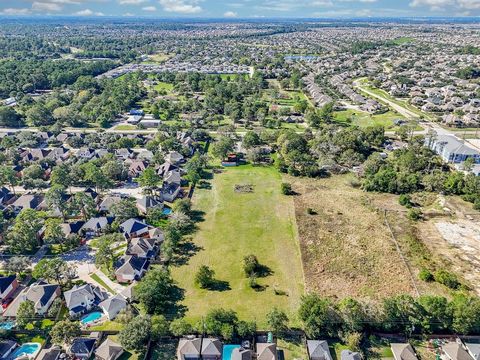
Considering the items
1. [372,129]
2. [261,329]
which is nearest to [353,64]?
[372,129]

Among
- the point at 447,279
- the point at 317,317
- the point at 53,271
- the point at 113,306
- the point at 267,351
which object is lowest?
the point at 447,279

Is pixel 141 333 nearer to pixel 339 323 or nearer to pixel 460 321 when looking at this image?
pixel 339 323

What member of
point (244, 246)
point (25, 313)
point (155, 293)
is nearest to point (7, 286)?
point (25, 313)

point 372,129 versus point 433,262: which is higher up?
point 372,129

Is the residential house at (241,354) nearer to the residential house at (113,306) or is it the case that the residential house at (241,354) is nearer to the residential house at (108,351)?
the residential house at (108,351)

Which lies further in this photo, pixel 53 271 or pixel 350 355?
pixel 53 271

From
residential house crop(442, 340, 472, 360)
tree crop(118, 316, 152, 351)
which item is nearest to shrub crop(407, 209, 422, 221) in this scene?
residential house crop(442, 340, 472, 360)

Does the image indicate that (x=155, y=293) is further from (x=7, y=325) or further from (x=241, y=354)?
(x=7, y=325)
